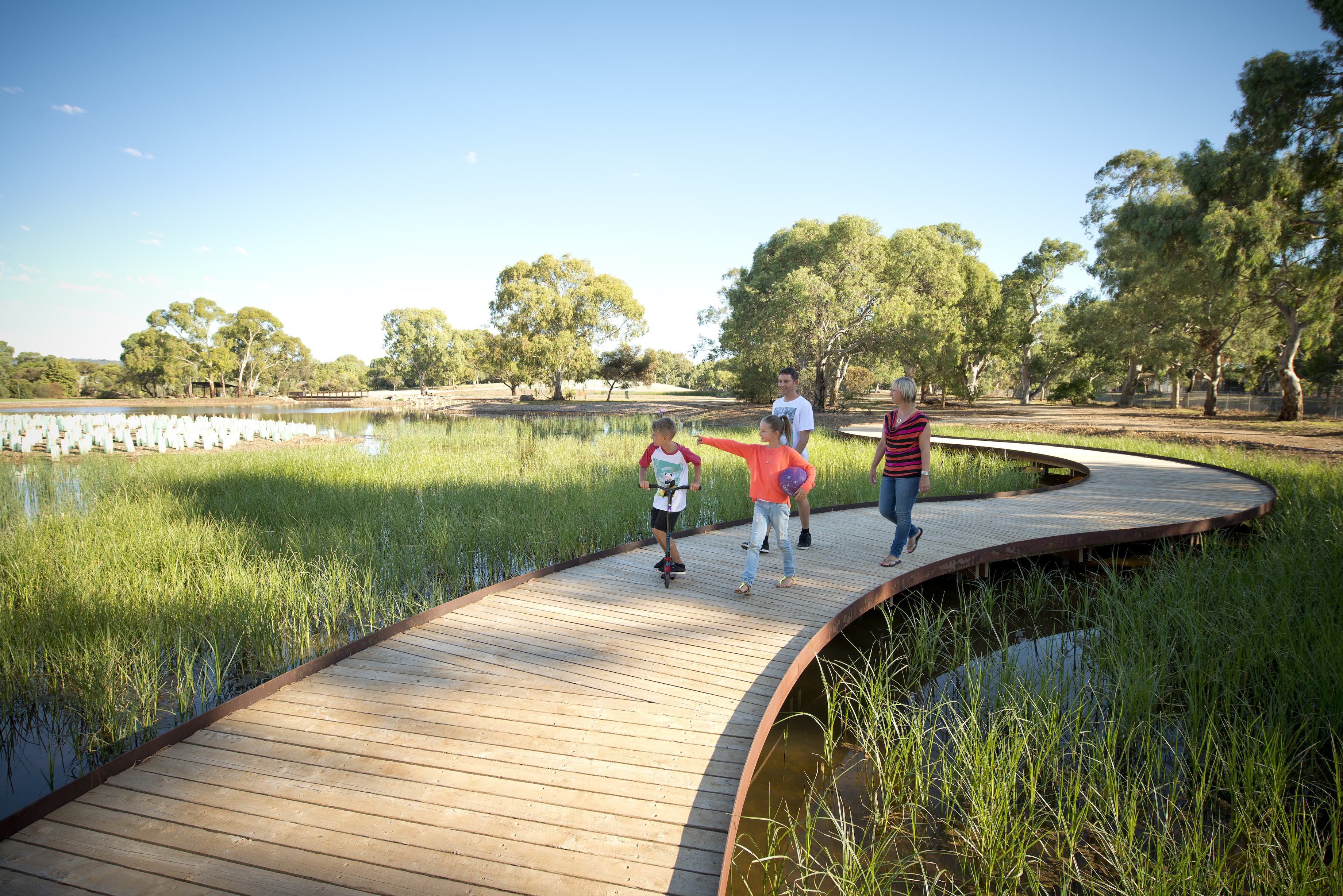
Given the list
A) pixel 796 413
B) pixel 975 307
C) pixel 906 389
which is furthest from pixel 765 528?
pixel 975 307

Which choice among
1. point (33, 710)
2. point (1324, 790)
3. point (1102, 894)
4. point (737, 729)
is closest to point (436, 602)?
point (33, 710)

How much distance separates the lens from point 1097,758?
3.27 metres

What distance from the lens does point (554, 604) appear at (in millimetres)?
4980

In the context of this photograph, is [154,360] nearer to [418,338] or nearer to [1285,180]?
[418,338]

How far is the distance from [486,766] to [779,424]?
123 inches

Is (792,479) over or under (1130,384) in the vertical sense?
under

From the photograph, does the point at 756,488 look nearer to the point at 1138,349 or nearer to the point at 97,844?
the point at 97,844

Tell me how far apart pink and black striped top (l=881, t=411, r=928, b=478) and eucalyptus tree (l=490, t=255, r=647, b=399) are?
36.1 meters

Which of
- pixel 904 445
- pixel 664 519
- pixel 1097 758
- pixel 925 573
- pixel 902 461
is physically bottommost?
pixel 1097 758

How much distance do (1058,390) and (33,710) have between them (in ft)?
155

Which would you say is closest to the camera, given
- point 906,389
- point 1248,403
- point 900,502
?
point 906,389

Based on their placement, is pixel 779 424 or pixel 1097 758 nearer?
pixel 1097 758

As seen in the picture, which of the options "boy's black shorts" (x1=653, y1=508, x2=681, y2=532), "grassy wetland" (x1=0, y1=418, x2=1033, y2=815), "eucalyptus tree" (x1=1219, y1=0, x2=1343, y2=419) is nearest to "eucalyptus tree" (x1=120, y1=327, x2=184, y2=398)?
"grassy wetland" (x1=0, y1=418, x2=1033, y2=815)

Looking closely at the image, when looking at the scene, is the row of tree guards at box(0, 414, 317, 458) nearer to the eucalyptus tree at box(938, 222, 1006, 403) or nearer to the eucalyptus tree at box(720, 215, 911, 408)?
the eucalyptus tree at box(720, 215, 911, 408)
